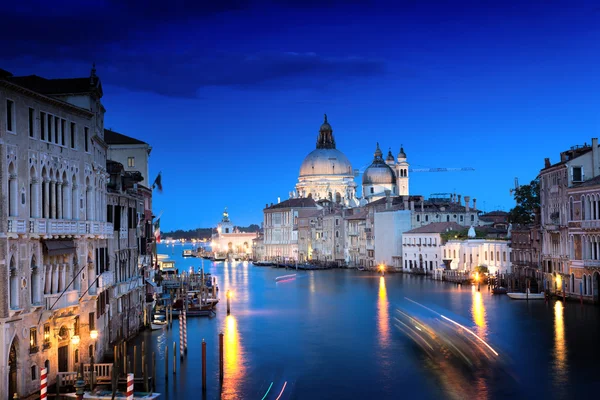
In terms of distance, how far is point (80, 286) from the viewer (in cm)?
1853

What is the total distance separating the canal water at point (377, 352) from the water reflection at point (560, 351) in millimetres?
27

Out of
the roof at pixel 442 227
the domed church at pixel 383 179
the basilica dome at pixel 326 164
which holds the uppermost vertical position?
the basilica dome at pixel 326 164

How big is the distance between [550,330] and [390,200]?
45.9m

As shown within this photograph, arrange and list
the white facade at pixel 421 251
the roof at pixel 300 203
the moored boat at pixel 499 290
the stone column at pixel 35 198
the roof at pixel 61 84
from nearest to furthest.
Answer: the stone column at pixel 35 198
the roof at pixel 61 84
the moored boat at pixel 499 290
the white facade at pixel 421 251
the roof at pixel 300 203

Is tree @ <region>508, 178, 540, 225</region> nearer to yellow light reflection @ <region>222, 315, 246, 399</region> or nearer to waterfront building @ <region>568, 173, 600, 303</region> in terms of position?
waterfront building @ <region>568, 173, 600, 303</region>

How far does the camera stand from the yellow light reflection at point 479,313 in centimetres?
3001

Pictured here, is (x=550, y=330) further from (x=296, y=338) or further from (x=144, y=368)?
(x=144, y=368)

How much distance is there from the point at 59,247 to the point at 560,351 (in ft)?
45.7

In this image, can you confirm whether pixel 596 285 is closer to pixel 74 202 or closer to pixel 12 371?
pixel 74 202

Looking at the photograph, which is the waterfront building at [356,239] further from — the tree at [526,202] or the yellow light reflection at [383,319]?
the yellow light reflection at [383,319]

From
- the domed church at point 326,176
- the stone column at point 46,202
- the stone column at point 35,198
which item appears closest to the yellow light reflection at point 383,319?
the stone column at point 46,202

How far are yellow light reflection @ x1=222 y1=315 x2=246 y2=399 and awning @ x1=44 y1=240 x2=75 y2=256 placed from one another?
432 centimetres

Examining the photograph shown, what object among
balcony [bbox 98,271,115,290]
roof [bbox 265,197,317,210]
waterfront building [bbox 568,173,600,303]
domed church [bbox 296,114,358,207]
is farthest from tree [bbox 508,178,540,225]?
domed church [bbox 296,114,358,207]

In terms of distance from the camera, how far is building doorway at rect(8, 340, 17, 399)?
50.0ft
